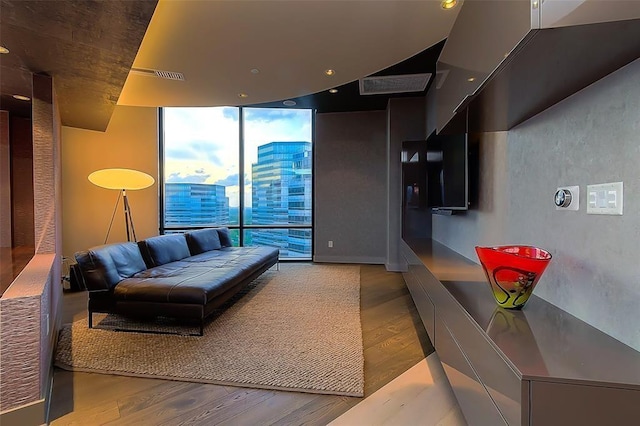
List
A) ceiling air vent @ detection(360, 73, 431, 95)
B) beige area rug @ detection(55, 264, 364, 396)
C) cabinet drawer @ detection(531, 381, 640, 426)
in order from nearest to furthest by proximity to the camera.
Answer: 1. cabinet drawer @ detection(531, 381, 640, 426)
2. beige area rug @ detection(55, 264, 364, 396)
3. ceiling air vent @ detection(360, 73, 431, 95)

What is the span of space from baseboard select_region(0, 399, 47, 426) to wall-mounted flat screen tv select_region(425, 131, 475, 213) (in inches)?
121

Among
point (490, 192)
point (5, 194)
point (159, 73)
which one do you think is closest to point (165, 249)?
point (159, 73)

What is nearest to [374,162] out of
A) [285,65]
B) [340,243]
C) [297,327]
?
[340,243]

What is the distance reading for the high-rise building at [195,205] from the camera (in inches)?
243

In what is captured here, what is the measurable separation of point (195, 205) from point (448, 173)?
4.73 meters

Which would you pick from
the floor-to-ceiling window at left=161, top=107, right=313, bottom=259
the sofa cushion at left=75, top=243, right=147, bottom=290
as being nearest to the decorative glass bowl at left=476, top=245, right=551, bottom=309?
the sofa cushion at left=75, top=243, right=147, bottom=290

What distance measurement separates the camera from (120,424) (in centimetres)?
175

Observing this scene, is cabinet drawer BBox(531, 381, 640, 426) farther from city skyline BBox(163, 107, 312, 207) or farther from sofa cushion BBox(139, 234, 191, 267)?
city skyline BBox(163, 107, 312, 207)

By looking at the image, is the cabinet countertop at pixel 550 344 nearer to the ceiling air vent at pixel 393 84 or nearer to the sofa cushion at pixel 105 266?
the sofa cushion at pixel 105 266

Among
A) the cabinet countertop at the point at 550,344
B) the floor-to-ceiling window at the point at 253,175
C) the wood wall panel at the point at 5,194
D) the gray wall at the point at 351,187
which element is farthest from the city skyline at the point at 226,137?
the cabinet countertop at the point at 550,344

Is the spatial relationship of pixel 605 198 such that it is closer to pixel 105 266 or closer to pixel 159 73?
pixel 105 266

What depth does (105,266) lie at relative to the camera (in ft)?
9.70

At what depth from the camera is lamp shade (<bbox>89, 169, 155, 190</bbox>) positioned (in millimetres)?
4656

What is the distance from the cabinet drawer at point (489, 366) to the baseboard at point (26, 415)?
2176mm
